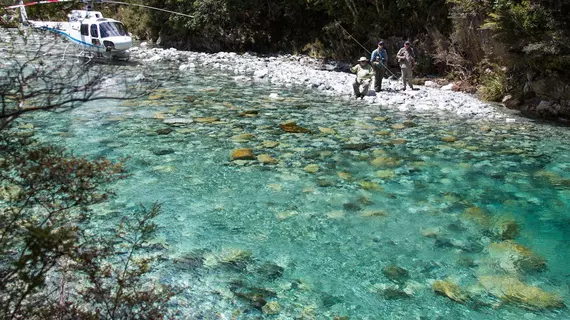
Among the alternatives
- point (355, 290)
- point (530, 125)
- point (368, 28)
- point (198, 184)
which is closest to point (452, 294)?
point (355, 290)

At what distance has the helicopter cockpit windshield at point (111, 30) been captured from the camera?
19578 millimetres

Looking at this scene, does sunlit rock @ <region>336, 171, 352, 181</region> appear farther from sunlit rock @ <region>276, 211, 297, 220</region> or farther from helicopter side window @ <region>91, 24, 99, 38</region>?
helicopter side window @ <region>91, 24, 99, 38</region>

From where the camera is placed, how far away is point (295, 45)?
86.6ft

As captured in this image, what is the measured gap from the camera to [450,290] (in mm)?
5184

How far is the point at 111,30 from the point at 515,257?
18.6 m

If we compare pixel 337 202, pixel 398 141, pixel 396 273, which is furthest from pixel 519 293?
pixel 398 141

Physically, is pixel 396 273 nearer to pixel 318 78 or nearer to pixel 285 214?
pixel 285 214

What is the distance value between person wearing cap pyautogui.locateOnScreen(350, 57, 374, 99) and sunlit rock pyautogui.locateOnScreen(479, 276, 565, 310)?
Result: 1034 centimetres

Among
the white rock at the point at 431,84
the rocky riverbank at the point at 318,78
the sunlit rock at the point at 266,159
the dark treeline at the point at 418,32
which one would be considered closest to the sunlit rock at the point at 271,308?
the sunlit rock at the point at 266,159

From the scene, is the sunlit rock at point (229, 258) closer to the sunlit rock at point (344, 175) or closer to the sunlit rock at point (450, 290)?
the sunlit rock at point (450, 290)

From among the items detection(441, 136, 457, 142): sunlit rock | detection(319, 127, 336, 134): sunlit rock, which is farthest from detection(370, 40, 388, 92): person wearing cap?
detection(441, 136, 457, 142): sunlit rock

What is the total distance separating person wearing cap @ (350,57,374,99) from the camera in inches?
587

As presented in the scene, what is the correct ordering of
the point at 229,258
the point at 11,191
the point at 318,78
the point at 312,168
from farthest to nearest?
the point at 318,78, the point at 312,168, the point at 229,258, the point at 11,191

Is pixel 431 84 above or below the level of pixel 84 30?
below
